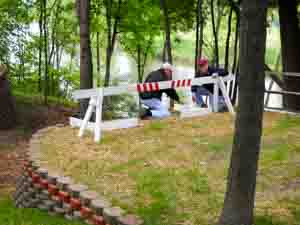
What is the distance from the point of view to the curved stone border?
5316mm

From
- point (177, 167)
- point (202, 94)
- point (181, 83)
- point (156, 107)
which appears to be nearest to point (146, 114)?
point (156, 107)

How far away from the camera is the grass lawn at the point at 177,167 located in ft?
17.7

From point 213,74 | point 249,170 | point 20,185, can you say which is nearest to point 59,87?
point 213,74

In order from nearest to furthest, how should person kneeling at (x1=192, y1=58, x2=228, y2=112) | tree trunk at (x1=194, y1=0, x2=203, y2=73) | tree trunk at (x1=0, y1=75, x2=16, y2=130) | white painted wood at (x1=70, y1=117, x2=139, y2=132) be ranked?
1. white painted wood at (x1=70, y1=117, x2=139, y2=132)
2. person kneeling at (x1=192, y1=58, x2=228, y2=112)
3. tree trunk at (x1=0, y1=75, x2=16, y2=130)
4. tree trunk at (x1=194, y1=0, x2=203, y2=73)

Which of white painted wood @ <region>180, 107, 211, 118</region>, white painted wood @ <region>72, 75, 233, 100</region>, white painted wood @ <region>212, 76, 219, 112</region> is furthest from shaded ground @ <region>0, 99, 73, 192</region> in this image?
white painted wood @ <region>212, 76, 219, 112</region>

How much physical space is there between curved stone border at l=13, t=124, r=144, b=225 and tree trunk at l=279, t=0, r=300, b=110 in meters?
6.75

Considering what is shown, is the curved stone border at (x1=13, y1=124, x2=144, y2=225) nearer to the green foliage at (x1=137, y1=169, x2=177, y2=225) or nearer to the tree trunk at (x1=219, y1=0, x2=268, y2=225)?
the green foliage at (x1=137, y1=169, x2=177, y2=225)

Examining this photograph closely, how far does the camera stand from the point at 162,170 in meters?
6.76

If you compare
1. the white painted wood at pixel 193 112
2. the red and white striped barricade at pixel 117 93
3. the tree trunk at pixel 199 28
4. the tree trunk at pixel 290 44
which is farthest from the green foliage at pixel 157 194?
the tree trunk at pixel 199 28

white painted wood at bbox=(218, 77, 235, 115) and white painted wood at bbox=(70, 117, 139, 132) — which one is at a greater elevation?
white painted wood at bbox=(218, 77, 235, 115)

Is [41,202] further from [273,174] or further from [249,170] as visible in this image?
[249,170]

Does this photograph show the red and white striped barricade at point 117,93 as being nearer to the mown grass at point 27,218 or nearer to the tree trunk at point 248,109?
the mown grass at point 27,218

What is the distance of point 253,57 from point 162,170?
289 cm

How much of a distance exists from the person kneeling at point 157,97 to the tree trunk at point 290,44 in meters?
3.35
